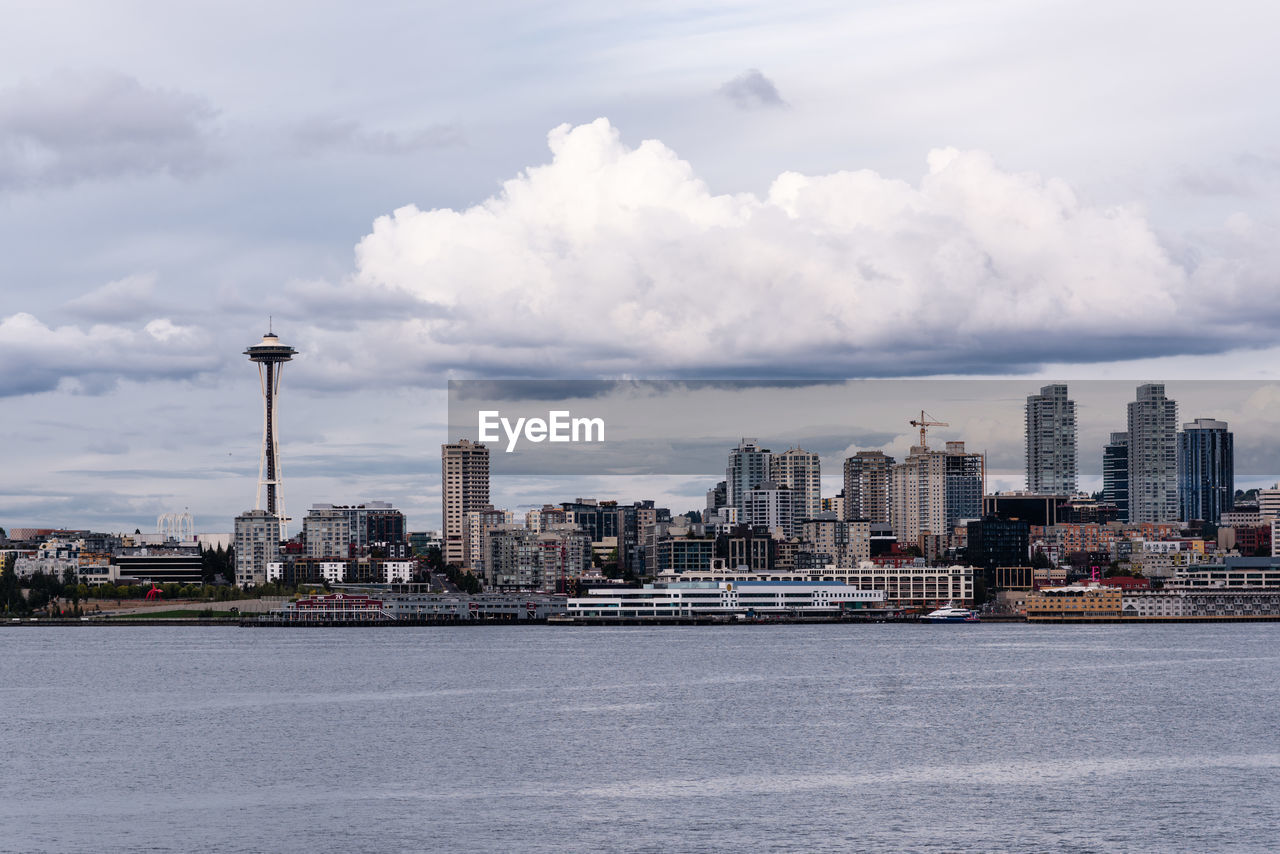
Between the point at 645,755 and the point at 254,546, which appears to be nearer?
the point at 645,755

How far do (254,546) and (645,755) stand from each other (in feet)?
495

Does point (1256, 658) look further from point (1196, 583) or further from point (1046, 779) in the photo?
point (1196, 583)

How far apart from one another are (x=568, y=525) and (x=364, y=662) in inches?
4521

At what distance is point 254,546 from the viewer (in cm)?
18625

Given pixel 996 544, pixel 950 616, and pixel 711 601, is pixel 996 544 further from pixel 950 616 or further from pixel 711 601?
pixel 711 601

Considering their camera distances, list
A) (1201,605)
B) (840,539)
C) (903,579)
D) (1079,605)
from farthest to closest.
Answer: (840,539) < (903,579) < (1201,605) < (1079,605)

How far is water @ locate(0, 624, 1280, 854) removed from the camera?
105ft

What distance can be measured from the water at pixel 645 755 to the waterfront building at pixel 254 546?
110m

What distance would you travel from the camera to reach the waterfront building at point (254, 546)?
610 feet

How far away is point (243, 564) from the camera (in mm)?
187125

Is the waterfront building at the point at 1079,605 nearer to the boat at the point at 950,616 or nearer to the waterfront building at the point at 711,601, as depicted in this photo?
the boat at the point at 950,616

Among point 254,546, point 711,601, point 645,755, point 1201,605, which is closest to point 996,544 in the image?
point 1201,605

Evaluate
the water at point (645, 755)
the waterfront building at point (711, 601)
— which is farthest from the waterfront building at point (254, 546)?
the water at point (645, 755)

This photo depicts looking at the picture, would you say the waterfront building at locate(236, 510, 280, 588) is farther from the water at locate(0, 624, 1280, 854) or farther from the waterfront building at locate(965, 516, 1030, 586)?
the water at locate(0, 624, 1280, 854)
